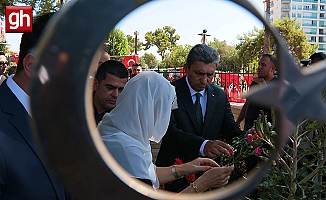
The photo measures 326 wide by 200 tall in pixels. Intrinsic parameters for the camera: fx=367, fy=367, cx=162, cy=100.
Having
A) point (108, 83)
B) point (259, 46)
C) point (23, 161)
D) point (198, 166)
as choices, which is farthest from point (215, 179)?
point (259, 46)

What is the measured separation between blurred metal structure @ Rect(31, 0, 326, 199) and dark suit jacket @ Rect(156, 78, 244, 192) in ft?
7.85

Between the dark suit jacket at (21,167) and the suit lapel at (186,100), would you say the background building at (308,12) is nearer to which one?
the suit lapel at (186,100)

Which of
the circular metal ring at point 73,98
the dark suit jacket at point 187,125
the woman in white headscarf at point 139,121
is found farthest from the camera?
the dark suit jacket at point 187,125

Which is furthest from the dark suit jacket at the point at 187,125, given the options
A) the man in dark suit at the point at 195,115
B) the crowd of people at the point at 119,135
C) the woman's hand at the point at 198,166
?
the woman's hand at the point at 198,166

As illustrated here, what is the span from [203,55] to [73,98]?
2424mm

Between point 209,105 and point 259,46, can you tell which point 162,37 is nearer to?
point 209,105

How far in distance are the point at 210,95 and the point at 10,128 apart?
2002 millimetres

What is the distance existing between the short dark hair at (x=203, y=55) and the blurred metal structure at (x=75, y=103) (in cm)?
231

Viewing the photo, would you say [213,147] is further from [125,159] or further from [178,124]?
[125,159]

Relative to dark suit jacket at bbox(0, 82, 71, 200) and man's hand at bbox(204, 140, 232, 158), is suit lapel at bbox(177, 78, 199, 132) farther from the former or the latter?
dark suit jacket at bbox(0, 82, 71, 200)

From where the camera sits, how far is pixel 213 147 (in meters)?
2.30

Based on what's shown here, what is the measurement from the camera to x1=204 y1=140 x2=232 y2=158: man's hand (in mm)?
2201

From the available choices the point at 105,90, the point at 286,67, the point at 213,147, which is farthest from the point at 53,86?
the point at 105,90

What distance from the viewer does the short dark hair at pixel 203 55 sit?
8.73 ft
